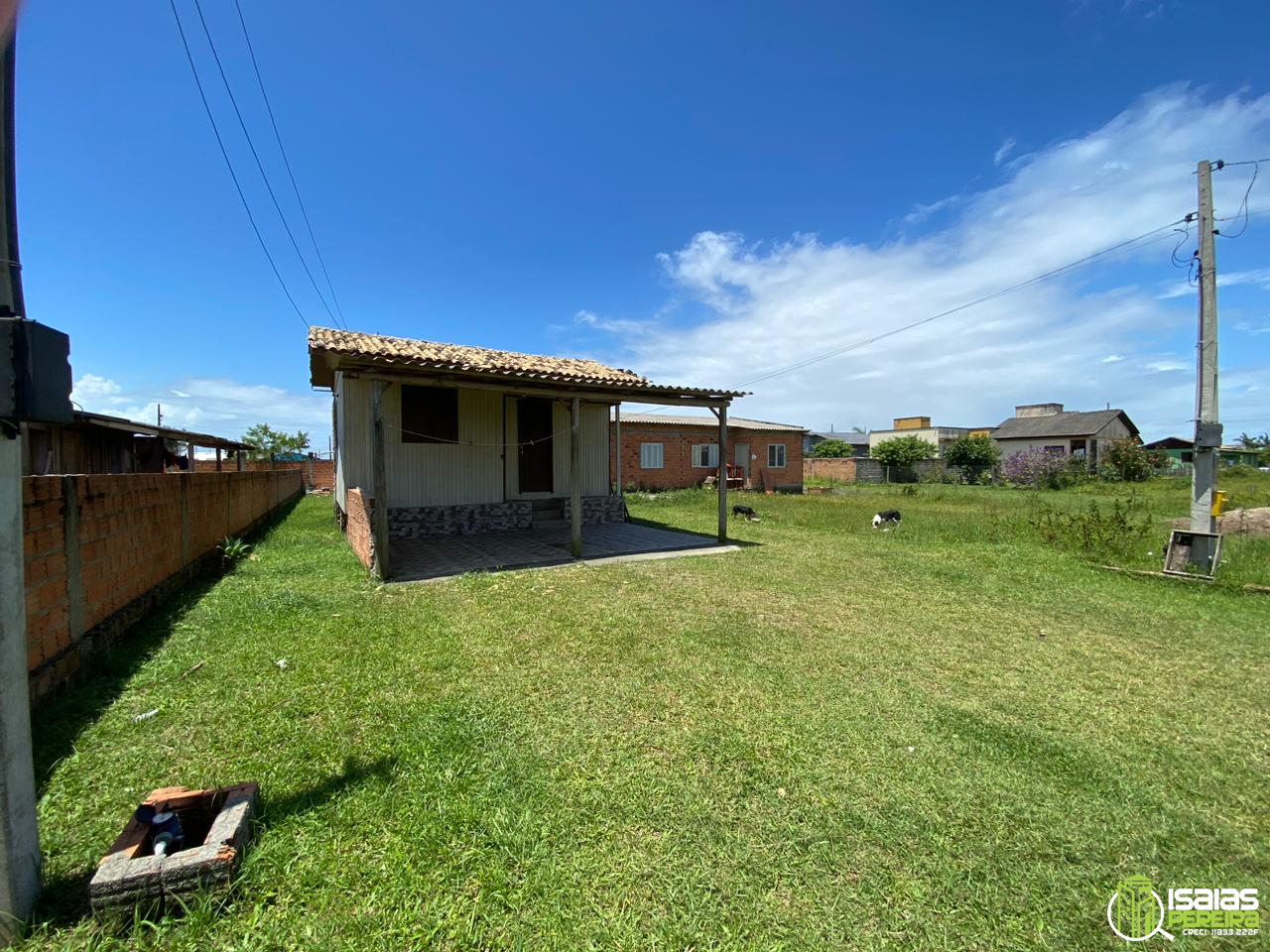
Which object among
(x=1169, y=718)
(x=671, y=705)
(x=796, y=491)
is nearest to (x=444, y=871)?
(x=671, y=705)

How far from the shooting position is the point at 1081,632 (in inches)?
193

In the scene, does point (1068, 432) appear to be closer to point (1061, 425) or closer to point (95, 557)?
point (1061, 425)

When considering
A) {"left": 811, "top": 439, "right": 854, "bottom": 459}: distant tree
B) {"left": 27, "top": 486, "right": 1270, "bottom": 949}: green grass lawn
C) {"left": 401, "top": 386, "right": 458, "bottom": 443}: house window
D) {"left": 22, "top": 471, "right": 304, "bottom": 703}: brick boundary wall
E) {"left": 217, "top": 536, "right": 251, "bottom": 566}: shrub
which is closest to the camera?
{"left": 27, "top": 486, "right": 1270, "bottom": 949}: green grass lawn

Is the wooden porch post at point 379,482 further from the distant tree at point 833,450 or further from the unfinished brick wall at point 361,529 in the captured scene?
the distant tree at point 833,450

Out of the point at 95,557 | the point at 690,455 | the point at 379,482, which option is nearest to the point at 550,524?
the point at 379,482

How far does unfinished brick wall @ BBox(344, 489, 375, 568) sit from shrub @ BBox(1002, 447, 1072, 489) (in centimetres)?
3123

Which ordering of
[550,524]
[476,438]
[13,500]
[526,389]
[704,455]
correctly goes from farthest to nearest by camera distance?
[704,455]
[550,524]
[476,438]
[526,389]
[13,500]

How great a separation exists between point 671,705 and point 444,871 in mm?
1670

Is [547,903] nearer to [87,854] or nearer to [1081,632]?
[87,854]

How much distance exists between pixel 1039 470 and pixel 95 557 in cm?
3459

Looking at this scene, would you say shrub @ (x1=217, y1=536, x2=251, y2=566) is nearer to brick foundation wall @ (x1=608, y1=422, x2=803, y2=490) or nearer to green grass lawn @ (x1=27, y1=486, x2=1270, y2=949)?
green grass lawn @ (x1=27, y1=486, x2=1270, y2=949)

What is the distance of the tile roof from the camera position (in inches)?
272

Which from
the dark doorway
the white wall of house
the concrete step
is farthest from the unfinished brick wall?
the concrete step

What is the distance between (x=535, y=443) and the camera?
10609 mm
